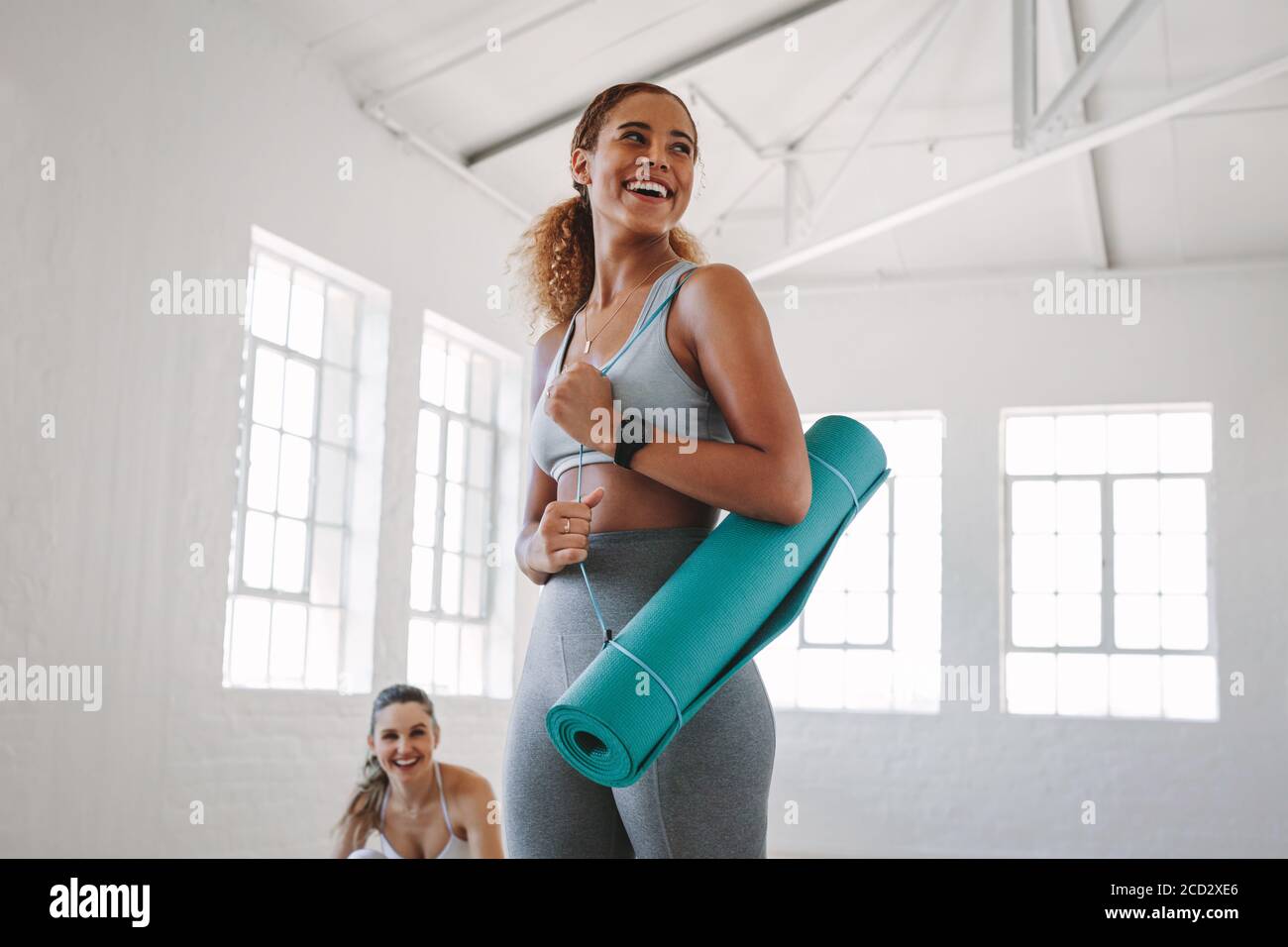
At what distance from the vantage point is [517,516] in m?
8.47

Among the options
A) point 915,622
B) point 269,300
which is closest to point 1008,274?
point 915,622

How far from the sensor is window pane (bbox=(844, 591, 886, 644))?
32.9ft

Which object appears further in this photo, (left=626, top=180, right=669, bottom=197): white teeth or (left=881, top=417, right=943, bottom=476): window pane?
(left=881, top=417, right=943, bottom=476): window pane

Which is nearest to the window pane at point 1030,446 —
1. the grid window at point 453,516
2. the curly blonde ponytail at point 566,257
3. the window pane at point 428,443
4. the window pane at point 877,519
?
the window pane at point 877,519

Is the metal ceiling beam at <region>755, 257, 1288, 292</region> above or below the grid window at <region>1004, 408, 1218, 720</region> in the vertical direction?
above

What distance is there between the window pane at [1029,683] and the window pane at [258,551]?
18.6 feet

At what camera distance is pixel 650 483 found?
1419mm

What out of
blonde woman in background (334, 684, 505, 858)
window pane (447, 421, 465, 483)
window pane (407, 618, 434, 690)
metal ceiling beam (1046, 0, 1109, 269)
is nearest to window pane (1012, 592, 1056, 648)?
metal ceiling beam (1046, 0, 1109, 269)

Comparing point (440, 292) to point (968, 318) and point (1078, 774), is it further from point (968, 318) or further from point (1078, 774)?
point (1078, 774)

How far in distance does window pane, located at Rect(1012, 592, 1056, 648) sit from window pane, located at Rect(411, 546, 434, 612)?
4.47m

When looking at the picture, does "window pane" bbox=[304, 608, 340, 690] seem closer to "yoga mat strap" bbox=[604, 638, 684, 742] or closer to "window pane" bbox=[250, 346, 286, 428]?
"window pane" bbox=[250, 346, 286, 428]

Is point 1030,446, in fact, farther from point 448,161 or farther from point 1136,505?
point 448,161

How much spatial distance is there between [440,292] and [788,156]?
2.59 metres

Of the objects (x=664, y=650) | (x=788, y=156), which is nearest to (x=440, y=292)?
(x=788, y=156)
